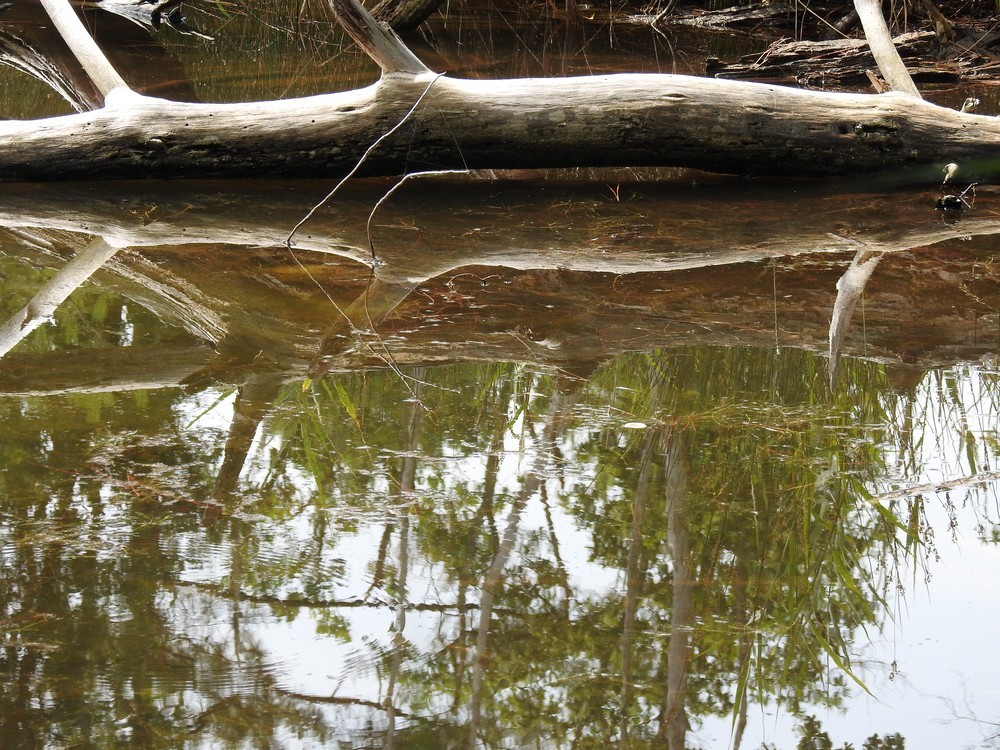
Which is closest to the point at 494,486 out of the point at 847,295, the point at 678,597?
the point at 678,597

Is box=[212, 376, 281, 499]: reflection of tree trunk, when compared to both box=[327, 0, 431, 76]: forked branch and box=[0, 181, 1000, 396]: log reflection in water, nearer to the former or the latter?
box=[0, 181, 1000, 396]: log reflection in water

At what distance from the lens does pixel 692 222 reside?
5.13 meters

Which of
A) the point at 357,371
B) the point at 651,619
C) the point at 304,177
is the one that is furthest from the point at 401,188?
the point at 651,619

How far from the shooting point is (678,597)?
2301 millimetres

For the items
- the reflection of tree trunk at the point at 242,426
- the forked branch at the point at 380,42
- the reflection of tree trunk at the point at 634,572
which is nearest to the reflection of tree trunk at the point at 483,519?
the reflection of tree trunk at the point at 634,572

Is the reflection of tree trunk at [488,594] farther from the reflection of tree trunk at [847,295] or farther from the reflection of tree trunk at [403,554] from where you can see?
the reflection of tree trunk at [847,295]

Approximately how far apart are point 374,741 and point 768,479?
1288 millimetres

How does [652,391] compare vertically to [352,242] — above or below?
below

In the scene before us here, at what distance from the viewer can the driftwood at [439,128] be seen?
5203mm

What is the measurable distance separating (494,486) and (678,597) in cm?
60

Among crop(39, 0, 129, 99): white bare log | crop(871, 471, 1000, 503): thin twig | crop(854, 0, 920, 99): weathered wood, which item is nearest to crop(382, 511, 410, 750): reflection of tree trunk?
crop(871, 471, 1000, 503): thin twig

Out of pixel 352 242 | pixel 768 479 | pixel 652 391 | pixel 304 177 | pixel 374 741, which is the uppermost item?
pixel 304 177

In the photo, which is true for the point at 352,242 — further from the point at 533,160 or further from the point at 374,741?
the point at 374,741

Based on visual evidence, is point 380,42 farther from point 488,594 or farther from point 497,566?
point 488,594
